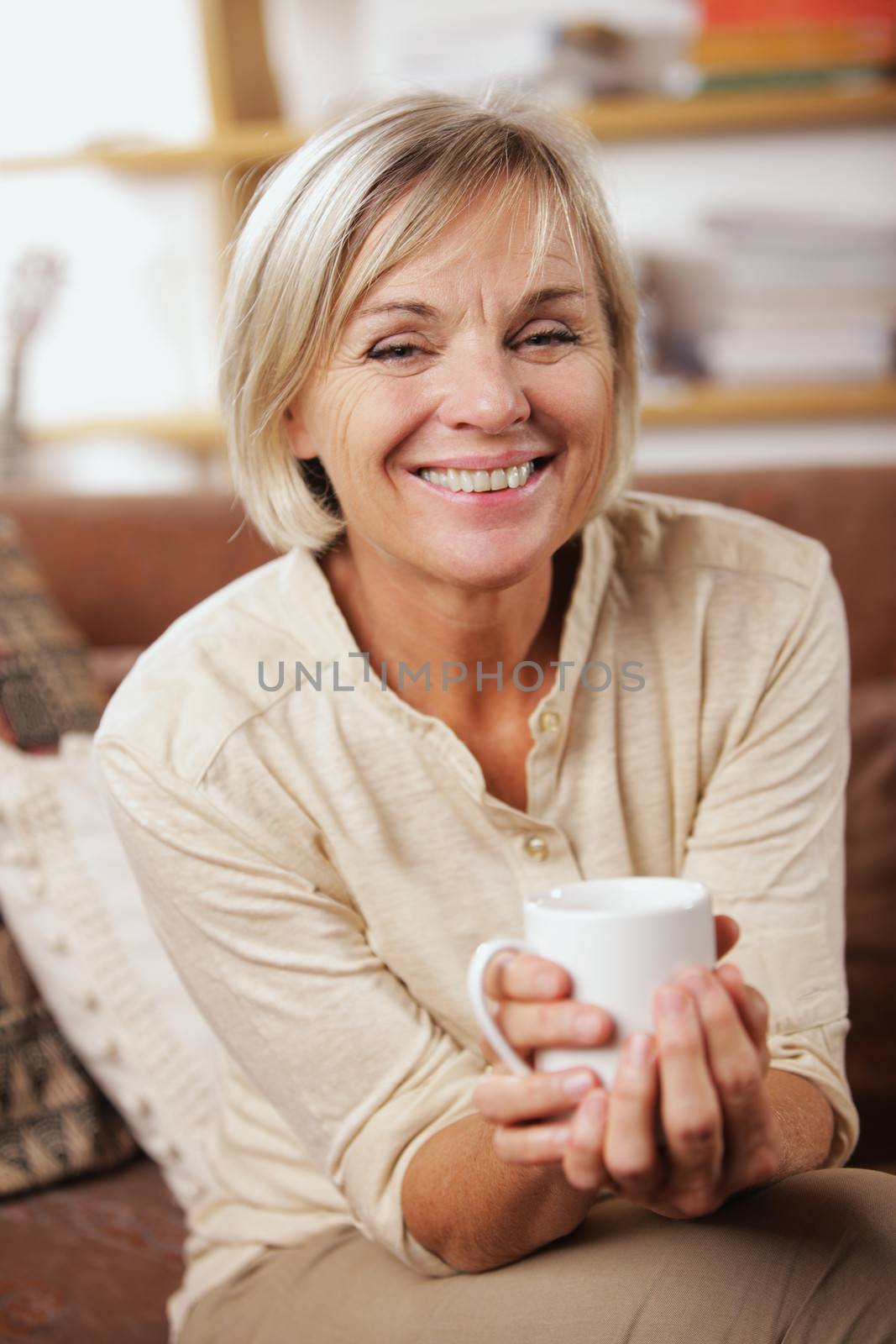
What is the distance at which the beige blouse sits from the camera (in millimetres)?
1021

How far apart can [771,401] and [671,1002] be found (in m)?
2.00

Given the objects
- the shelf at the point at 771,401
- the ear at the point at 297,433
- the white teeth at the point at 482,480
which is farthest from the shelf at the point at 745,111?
the white teeth at the point at 482,480

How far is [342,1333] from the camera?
3.28 feet

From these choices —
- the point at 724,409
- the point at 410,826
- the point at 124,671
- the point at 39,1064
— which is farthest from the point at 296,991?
the point at 724,409

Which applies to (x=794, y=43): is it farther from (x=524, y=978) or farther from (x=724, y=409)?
(x=524, y=978)

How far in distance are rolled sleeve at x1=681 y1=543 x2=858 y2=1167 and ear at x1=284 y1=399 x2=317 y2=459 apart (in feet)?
1.37

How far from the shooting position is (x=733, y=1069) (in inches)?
28.6

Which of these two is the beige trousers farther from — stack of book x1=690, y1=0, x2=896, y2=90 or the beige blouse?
stack of book x1=690, y1=0, x2=896, y2=90

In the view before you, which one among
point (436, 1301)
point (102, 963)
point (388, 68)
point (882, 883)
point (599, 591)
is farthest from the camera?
point (388, 68)

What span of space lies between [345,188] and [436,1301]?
2.61ft

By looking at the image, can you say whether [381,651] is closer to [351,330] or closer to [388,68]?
[351,330]

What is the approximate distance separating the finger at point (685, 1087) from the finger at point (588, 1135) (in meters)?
0.03

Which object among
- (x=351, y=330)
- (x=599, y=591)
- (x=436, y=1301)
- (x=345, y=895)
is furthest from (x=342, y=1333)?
(x=351, y=330)

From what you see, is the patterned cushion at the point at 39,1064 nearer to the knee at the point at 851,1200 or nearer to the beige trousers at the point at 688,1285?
the beige trousers at the point at 688,1285
